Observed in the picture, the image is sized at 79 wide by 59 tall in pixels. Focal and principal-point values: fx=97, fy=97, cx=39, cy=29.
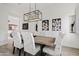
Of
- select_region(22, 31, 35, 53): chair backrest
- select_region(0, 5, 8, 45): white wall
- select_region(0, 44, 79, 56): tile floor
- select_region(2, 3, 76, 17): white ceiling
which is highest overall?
select_region(2, 3, 76, 17): white ceiling

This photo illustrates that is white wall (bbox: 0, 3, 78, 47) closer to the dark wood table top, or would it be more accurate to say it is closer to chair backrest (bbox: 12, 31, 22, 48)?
the dark wood table top

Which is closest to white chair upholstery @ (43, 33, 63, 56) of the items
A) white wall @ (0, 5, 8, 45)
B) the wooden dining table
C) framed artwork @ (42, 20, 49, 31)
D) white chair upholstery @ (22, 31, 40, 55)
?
the wooden dining table

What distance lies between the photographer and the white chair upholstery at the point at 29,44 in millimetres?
1872

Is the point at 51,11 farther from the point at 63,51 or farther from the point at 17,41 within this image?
the point at 17,41

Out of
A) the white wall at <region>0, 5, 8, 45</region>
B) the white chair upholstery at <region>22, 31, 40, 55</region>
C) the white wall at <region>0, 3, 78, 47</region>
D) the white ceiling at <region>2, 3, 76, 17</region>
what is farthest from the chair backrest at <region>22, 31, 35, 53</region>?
the white ceiling at <region>2, 3, 76, 17</region>

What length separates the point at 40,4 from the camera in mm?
1787

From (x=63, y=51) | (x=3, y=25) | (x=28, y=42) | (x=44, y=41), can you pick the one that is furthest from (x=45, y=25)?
(x=3, y=25)

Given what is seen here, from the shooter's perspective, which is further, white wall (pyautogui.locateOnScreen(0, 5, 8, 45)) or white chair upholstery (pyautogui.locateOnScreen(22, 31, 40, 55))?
white chair upholstery (pyautogui.locateOnScreen(22, 31, 40, 55))

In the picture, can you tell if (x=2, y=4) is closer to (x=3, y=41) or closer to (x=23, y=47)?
(x=3, y=41)

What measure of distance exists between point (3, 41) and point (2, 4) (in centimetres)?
68

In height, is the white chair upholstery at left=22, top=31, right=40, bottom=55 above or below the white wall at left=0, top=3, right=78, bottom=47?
below

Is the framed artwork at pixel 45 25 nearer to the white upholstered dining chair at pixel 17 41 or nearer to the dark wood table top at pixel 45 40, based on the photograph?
the dark wood table top at pixel 45 40

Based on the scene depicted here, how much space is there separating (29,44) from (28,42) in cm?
4

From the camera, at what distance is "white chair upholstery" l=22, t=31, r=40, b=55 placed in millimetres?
1872
